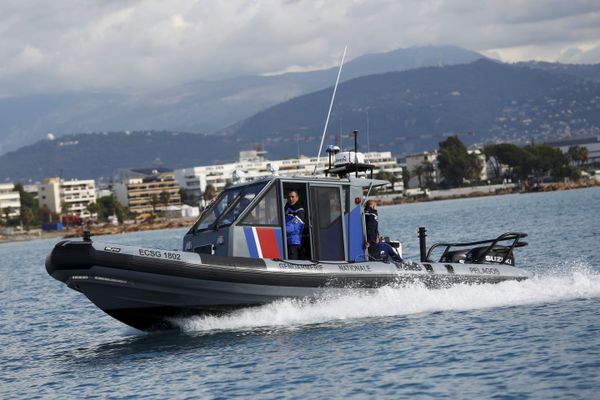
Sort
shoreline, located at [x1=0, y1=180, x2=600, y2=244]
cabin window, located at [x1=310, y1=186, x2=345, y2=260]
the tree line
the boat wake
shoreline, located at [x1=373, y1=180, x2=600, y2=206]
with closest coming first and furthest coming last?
the boat wake < cabin window, located at [x1=310, y1=186, x2=345, y2=260] < shoreline, located at [x1=0, y1=180, x2=600, y2=244] < shoreline, located at [x1=373, y1=180, x2=600, y2=206] < the tree line

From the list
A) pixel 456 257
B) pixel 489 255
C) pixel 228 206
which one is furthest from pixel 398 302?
pixel 228 206

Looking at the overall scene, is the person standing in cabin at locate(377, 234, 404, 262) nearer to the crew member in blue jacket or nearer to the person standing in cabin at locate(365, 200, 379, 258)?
the person standing in cabin at locate(365, 200, 379, 258)

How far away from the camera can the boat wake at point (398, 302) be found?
16.0 metres

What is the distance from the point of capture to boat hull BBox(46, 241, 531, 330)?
15.1 m

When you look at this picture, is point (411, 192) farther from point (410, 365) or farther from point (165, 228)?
point (410, 365)

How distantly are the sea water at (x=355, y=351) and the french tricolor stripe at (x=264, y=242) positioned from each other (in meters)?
0.88

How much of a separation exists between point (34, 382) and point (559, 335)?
24.2ft

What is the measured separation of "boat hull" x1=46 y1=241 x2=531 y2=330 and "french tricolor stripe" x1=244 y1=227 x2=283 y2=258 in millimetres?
473

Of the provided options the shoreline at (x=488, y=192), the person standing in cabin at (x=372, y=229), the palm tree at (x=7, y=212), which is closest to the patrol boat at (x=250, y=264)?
the person standing in cabin at (x=372, y=229)

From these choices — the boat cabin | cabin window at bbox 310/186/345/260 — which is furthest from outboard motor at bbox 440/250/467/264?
cabin window at bbox 310/186/345/260

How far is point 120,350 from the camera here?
16047 mm

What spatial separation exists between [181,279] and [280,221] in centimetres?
202

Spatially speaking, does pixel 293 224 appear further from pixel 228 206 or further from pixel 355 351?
pixel 355 351

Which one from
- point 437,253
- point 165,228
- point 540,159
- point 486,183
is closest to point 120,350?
point 437,253
